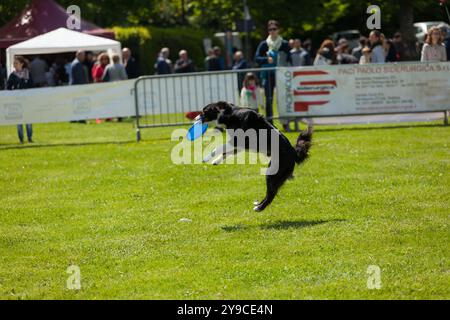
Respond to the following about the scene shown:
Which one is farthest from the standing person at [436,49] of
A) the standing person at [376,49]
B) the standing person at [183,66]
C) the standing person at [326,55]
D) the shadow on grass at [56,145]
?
the standing person at [183,66]

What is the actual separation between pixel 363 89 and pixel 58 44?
36.7 feet

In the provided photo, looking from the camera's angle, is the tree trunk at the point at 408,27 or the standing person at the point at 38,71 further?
the tree trunk at the point at 408,27

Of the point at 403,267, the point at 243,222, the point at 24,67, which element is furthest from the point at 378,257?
the point at 24,67

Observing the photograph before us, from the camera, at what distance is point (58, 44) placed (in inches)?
997

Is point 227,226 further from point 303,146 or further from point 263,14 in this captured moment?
point 263,14

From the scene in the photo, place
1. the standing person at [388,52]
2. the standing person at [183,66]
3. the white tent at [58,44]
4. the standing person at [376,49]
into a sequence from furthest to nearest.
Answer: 1. the standing person at [183,66]
2. the white tent at [58,44]
3. the standing person at [388,52]
4. the standing person at [376,49]

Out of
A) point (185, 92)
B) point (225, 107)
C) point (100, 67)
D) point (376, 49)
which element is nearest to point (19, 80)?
point (185, 92)

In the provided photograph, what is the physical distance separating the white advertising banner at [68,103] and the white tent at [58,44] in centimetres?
620

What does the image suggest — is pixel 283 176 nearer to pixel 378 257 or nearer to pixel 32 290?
pixel 378 257

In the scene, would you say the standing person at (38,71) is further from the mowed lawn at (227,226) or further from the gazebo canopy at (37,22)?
the mowed lawn at (227,226)

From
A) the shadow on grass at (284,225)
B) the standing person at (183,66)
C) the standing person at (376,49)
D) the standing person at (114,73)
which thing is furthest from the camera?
the standing person at (183,66)

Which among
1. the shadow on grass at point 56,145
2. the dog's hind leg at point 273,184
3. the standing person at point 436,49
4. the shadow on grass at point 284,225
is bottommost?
the shadow on grass at point 56,145

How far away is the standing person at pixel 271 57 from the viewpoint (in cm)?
1873

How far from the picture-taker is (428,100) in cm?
1833
